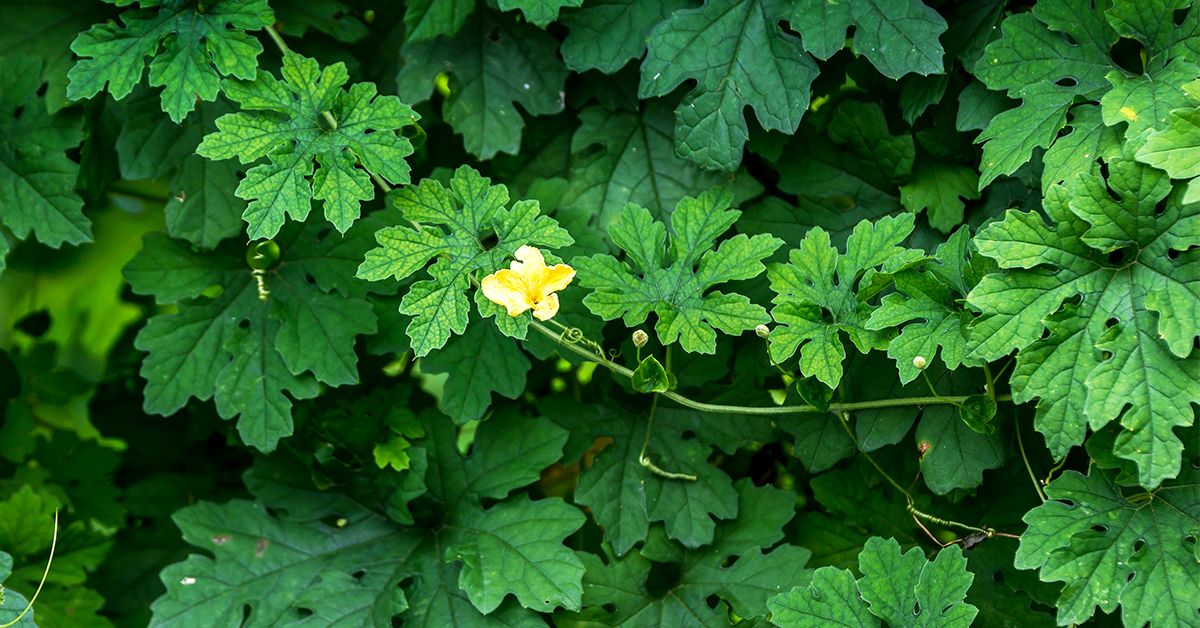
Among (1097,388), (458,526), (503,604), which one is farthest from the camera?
(458,526)

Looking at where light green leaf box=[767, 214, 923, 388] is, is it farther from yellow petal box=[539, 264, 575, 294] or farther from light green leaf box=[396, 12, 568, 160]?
light green leaf box=[396, 12, 568, 160]

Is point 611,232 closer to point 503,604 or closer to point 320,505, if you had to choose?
point 503,604

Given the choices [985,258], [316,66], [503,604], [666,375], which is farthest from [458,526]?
[985,258]

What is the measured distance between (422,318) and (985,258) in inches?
40.1

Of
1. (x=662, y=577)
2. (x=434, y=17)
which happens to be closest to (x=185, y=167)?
(x=434, y=17)

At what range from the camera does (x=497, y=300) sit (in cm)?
194

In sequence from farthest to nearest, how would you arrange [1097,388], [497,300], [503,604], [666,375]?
[503,604]
[666,375]
[497,300]
[1097,388]

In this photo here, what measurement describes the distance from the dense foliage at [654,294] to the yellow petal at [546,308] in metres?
0.01

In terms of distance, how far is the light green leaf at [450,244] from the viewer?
1968 millimetres

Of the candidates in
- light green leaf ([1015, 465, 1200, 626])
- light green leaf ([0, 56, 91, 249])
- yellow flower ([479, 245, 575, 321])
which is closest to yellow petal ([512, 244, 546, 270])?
yellow flower ([479, 245, 575, 321])

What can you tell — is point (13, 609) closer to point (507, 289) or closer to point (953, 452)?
point (507, 289)

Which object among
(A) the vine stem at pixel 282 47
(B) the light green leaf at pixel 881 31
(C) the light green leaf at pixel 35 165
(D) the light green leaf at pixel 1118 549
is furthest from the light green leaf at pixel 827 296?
(C) the light green leaf at pixel 35 165

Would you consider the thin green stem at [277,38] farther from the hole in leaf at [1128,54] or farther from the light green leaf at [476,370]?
the hole in leaf at [1128,54]

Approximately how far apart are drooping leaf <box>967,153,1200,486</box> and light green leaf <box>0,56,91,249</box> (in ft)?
6.23
